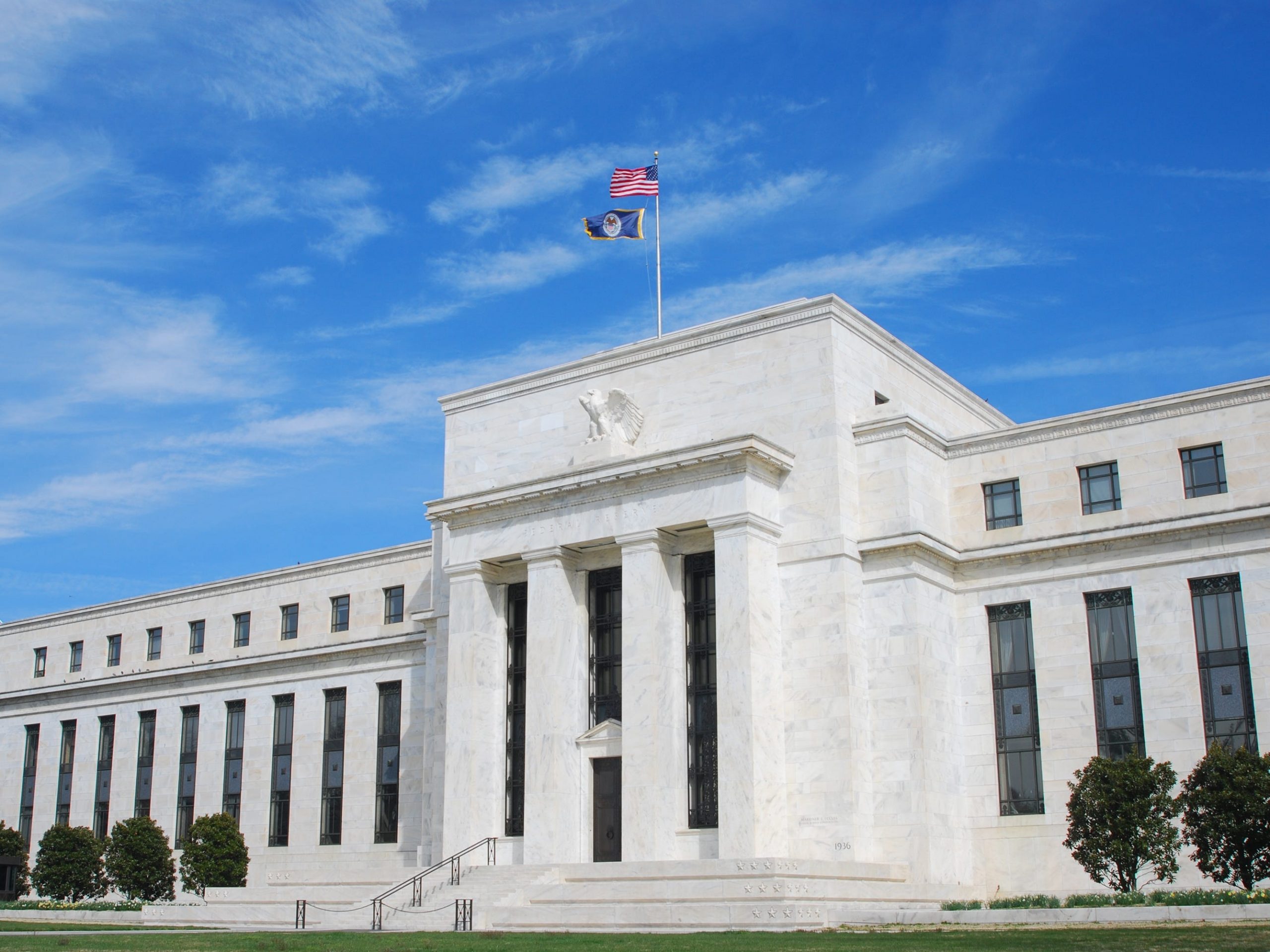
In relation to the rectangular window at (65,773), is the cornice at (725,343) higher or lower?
higher

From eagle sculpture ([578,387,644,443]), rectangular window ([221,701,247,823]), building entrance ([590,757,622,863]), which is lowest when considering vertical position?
building entrance ([590,757,622,863])

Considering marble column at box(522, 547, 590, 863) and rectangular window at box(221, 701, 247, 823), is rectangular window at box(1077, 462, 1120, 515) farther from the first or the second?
rectangular window at box(221, 701, 247, 823)

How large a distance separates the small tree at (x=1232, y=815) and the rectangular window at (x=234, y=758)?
1587 inches

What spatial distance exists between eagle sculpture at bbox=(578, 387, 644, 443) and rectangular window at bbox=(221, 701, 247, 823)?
972 inches

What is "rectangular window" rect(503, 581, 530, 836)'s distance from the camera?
46.2 m

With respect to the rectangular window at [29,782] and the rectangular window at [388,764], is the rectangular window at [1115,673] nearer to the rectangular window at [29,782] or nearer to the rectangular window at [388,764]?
the rectangular window at [388,764]

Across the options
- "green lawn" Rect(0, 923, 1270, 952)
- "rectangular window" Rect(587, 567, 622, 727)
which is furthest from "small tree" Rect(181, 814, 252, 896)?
"green lawn" Rect(0, 923, 1270, 952)

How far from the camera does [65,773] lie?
68625mm

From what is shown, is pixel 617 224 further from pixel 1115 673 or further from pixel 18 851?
pixel 18 851

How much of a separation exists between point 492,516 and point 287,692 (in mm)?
18662

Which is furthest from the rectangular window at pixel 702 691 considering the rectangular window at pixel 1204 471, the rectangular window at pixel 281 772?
the rectangular window at pixel 281 772

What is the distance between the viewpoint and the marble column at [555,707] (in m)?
42.8

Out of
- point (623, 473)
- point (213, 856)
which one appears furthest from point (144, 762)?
point (623, 473)

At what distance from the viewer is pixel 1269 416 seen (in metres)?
39.6
